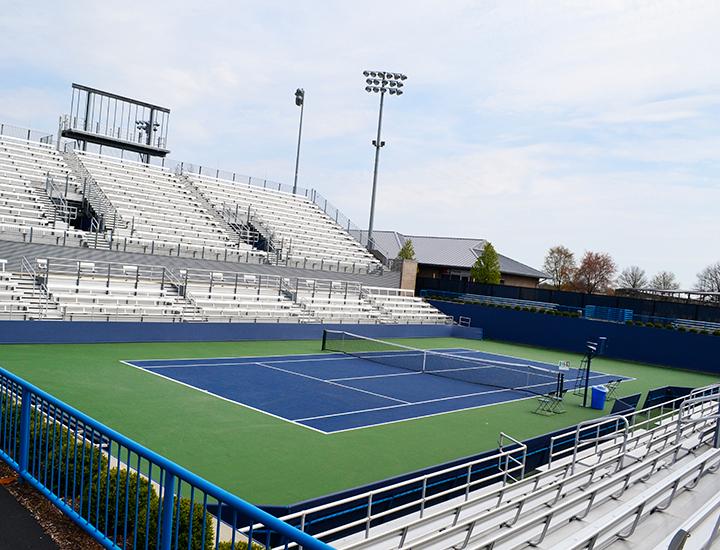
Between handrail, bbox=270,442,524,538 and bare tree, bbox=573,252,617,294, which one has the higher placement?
bare tree, bbox=573,252,617,294

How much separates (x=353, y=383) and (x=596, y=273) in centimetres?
8081

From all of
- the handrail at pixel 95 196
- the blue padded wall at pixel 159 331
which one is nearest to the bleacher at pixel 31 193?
the handrail at pixel 95 196

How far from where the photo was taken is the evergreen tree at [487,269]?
169ft

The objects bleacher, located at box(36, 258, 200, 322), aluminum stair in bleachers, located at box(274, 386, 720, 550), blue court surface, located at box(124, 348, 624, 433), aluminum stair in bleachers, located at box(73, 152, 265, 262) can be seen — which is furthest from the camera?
aluminum stair in bleachers, located at box(73, 152, 265, 262)

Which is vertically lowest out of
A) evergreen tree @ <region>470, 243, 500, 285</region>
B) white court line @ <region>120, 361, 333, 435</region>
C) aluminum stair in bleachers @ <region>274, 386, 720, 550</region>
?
white court line @ <region>120, 361, 333, 435</region>

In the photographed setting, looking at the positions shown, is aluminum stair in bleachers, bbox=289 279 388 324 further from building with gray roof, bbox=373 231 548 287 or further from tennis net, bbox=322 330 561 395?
building with gray roof, bbox=373 231 548 287

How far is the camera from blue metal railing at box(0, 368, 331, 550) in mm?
5523

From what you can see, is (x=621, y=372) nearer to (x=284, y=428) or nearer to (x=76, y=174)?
(x=284, y=428)

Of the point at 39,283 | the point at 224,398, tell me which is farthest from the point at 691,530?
the point at 39,283

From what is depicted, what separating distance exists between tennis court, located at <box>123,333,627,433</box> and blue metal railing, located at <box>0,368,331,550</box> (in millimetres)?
6834

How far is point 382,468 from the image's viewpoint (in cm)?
1135

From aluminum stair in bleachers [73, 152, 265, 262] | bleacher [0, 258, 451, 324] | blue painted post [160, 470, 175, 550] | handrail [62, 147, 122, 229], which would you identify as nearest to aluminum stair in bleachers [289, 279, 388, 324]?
bleacher [0, 258, 451, 324]

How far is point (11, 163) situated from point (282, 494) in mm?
29830

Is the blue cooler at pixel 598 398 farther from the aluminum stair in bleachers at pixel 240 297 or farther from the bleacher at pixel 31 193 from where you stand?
the bleacher at pixel 31 193
